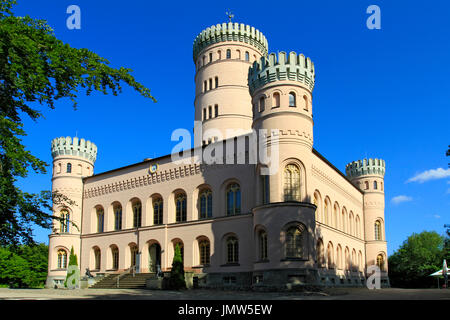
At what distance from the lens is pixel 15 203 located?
12523mm

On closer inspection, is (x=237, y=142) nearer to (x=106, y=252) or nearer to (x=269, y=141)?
(x=269, y=141)

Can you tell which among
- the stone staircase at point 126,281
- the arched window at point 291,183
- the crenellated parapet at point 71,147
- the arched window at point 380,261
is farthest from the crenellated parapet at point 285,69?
the arched window at point 380,261

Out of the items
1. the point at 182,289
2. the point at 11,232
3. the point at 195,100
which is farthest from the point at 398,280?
the point at 11,232

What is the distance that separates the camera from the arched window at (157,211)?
36.1m

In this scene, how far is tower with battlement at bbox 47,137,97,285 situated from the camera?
40.3 m

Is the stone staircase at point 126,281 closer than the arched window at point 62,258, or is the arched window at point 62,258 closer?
the stone staircase at point 126,281

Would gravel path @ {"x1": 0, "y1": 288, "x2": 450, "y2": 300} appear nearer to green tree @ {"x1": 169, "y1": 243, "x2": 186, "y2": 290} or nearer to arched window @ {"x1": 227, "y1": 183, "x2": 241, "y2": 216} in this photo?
green tree @ {"x1": 169, "y1": 243, "x2": 186, "y2": 290}

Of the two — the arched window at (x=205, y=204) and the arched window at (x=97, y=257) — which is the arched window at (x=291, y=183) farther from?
the arched window at (x=97, y=257)

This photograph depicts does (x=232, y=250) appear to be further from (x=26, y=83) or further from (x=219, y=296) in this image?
(x=26, y=83)

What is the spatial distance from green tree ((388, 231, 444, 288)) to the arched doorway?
3562cm

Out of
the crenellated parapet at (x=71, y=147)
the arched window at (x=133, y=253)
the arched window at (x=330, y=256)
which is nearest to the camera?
the arched window at (x=330, y=256)

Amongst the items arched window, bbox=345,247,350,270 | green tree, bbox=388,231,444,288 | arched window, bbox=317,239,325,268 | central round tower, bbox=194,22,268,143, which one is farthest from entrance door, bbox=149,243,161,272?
green tree, bbox=388,231,444,288

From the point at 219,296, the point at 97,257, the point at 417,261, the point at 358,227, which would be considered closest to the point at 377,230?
the point at 358,227

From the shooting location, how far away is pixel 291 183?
92.4 ft
